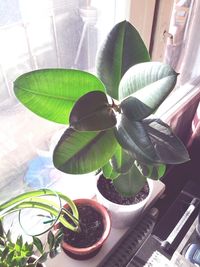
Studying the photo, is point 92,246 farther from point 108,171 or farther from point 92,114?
point 92,114

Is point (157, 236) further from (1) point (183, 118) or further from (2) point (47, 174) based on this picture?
(1) point (183, 118)

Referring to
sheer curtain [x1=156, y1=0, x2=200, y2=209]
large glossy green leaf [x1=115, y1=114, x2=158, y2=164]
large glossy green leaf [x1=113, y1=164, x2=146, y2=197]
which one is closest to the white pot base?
large glossy green leaf [x1=113, y1=164, x2=146, y2=197]

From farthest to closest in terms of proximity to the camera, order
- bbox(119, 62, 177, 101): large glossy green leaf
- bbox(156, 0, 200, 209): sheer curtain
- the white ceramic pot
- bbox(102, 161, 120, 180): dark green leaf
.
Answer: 1. bbox(156, 0, 200, 209): sheer curtain
2. the white ceramic pot
3. bbox(102, 161, 120, 180): dark green leaf
4. bbox(119, 62, 177, 101): large glossy green leaf

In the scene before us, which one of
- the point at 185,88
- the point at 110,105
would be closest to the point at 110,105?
the point at 110,105

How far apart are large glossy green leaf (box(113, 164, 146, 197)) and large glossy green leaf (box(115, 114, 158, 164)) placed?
186 mm

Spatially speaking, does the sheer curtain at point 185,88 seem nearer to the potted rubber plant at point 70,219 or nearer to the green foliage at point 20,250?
the potted rubber plant at point 70,219

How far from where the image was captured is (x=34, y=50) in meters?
0.63

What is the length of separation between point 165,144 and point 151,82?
0.38 ft

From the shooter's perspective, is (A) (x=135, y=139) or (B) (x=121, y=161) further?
(B) (x=121, y=161)

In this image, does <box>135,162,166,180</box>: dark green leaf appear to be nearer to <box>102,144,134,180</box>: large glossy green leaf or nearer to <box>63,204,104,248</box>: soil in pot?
<box>102,144,134,180</box>: large glossy green leaf

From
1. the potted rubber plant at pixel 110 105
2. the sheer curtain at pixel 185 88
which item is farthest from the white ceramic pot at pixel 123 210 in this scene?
the sheer curtain at pixel 185 88

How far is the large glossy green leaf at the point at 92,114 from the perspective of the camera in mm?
393

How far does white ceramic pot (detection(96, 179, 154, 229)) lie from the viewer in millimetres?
706

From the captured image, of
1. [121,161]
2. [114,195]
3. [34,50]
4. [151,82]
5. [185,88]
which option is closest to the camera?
[151,82]
